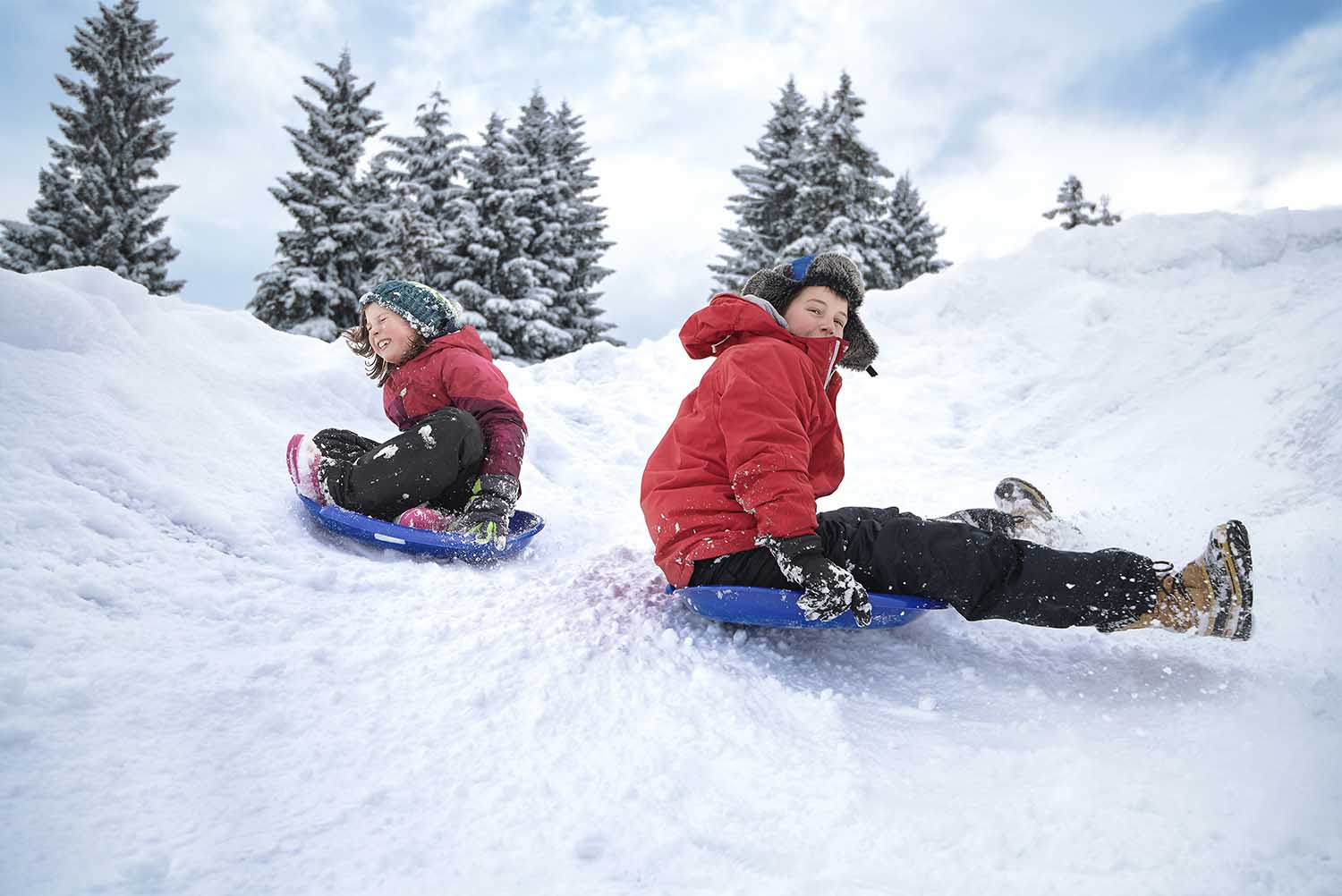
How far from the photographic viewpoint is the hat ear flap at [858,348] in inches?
115

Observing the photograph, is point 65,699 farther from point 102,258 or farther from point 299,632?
point 102,258

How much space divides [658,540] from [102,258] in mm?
20701

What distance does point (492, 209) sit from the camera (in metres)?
18.6

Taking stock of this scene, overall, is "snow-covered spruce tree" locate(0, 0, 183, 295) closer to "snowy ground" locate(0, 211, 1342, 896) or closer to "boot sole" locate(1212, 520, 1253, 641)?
"snowy ground" locate(0, 211, 1342, 896)

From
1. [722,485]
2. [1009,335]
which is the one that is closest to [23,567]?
[722,485]

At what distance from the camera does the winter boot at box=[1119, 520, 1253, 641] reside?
173 cm

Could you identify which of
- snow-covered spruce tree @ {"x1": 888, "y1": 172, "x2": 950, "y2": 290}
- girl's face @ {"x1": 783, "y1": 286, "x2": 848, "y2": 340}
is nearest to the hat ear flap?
girl's face @ {"x1": 783, "y1": 286, "x2": 848, "y2": 340}

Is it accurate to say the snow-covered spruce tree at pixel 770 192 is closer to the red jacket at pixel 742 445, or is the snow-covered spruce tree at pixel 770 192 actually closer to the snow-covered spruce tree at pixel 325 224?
the snow-covered spruce tree at pixel 325 224

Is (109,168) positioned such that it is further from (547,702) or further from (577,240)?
(547,702)

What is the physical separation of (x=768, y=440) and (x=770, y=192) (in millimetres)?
18338

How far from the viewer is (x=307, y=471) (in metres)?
2.63

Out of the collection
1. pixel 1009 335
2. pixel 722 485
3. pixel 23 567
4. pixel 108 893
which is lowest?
pixel 108 893

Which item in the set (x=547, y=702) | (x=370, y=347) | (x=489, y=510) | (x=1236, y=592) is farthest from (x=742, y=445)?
(x=370, y=347)

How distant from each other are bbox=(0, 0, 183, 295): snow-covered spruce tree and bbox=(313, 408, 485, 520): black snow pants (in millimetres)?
18698
